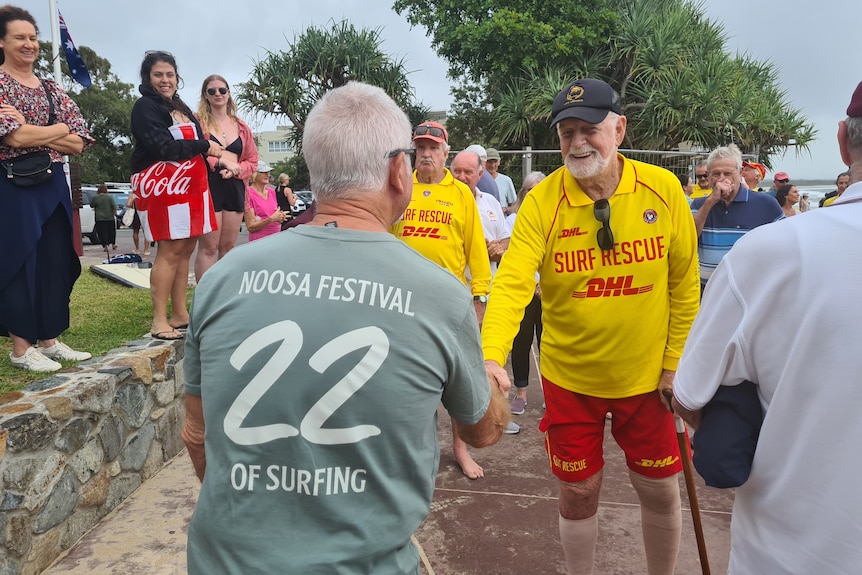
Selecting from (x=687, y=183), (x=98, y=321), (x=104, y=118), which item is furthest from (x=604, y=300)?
(x=104, y=118)

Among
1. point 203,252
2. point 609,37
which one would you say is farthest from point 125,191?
point 203,252

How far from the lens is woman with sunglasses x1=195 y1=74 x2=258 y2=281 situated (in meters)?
4.98

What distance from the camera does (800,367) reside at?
4.22 ft

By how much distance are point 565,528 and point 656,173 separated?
5.09 ft

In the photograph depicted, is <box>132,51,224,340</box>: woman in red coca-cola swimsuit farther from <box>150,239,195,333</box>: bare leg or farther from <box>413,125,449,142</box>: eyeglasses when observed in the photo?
<box>413,125,449,142</box>: eyeglasses

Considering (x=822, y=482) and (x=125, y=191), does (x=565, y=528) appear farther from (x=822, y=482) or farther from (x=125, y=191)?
(x=125, y=191)

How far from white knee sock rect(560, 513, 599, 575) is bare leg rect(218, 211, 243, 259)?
12.2ft

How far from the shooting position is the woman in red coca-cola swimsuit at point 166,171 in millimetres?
4219

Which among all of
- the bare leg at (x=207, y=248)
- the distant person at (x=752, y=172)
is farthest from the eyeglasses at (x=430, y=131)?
the distant person at (x=752, y=172)

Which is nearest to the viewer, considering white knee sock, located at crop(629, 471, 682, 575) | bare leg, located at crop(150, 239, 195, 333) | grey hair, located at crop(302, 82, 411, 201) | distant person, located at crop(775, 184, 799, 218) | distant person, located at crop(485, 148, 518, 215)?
grey hair, located at crop(302, 82, 411, 201)

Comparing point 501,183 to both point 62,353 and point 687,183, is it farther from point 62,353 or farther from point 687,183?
point 62,353

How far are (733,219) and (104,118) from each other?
43.3 meters

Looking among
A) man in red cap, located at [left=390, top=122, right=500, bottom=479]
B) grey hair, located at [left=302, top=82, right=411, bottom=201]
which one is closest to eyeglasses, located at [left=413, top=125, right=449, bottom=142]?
man in red cap, located at [left=390, top=122, right=500, bottom=479]

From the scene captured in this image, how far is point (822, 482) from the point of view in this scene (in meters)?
1.30
